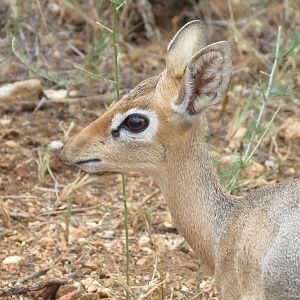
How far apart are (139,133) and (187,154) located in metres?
0.27

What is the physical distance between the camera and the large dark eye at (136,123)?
15.1 feet

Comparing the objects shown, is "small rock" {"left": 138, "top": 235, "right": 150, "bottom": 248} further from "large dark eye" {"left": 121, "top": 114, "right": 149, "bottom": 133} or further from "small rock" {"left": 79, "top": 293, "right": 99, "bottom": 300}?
"large dark eye" {"left": 121, "top": 114, "right": 149, "bottom": 133}

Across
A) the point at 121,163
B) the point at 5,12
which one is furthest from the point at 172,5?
the point at 121,163

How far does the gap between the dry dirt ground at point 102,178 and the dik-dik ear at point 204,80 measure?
1.01 meters

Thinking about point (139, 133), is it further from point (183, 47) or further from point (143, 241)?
point (143, 241)

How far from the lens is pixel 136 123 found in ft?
15.1


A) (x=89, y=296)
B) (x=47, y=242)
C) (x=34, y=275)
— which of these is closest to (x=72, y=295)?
(x=89, y=296)

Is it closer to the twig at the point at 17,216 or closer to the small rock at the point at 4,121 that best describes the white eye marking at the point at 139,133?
the twig at the point at 17,216

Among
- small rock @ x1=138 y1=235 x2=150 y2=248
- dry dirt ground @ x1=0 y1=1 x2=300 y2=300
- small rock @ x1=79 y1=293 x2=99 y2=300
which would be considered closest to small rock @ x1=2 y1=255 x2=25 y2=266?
dry dirt ground @ x1=0 y1=1 x2=300 y2=300

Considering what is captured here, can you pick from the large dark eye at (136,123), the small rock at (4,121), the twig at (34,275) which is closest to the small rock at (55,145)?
the small rock at (4,121)

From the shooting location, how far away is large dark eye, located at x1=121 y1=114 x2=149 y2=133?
15.1 ft

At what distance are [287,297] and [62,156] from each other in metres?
1.36

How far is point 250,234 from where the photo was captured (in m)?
4.35

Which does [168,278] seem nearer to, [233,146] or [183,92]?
[183,92]
